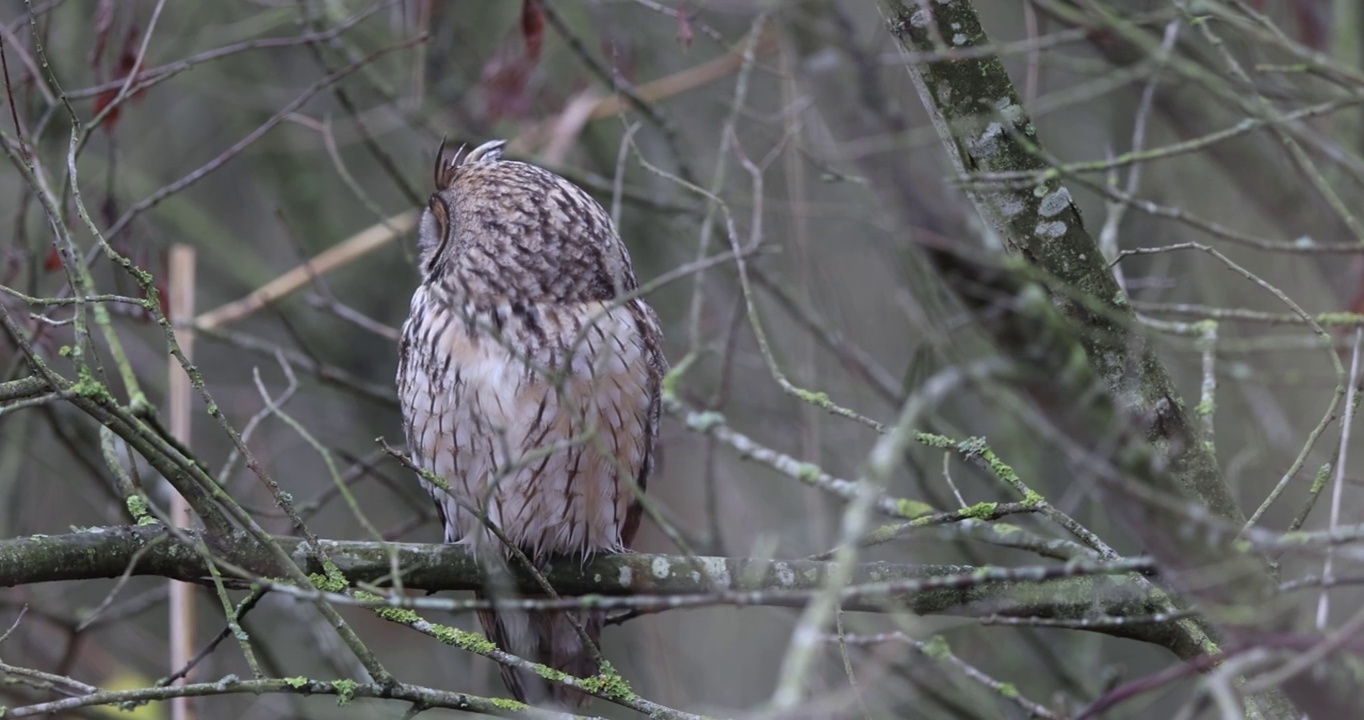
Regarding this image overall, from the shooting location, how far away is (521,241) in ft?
10.9

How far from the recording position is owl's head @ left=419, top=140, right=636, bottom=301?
3285mm

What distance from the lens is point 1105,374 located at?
8.32 ft

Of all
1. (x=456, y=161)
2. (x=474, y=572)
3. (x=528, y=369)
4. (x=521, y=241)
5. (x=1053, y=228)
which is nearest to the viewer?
(x=1053, y=228)

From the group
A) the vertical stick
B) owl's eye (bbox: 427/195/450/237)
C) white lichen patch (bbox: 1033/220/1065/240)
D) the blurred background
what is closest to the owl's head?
owl's eye (bbox: 427/195/450/237)

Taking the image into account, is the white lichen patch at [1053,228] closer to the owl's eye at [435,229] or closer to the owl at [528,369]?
the owl at [528,369]

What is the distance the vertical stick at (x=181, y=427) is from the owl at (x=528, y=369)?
2.19 feet

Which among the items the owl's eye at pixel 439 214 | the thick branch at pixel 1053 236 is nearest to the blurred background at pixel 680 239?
the thick branch at pixel 1053 236

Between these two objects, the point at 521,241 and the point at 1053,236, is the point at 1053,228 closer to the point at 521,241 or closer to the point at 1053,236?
the point at 1053,236

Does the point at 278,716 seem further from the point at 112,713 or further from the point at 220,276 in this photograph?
the point at 220,276

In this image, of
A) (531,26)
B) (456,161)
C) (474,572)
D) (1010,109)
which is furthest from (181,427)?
(1010,109)

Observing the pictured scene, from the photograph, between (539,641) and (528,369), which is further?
(539,641)

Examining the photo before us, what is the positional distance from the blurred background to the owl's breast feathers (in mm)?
304

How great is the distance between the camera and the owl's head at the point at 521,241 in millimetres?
3285

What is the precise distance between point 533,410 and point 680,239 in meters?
2.58
